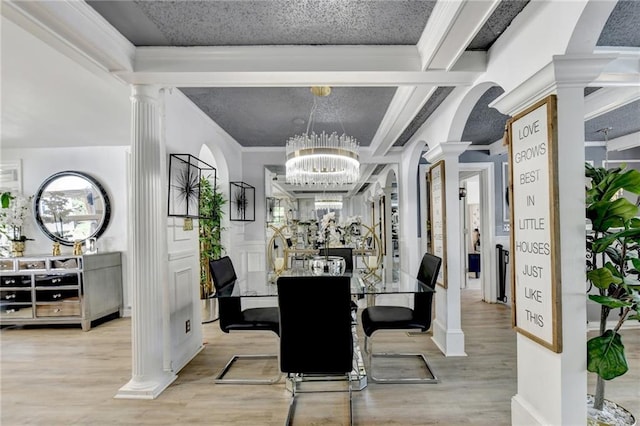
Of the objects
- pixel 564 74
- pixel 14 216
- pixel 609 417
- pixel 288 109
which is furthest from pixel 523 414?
pixel 14 216

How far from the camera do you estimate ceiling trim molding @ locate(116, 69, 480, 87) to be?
226cm

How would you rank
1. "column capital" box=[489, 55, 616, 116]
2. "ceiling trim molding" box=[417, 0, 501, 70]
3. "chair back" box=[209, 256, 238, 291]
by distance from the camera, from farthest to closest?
"chair back" box=[209, 256, 238, 291] < "ceiling trim molding" box=[417, 0, 501, 70] < "column capital" box=[489, 55, 616, 116]

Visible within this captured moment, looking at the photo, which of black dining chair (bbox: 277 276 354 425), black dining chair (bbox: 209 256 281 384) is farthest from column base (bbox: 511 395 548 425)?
black dining chair (bbox: 209 256 281 384)

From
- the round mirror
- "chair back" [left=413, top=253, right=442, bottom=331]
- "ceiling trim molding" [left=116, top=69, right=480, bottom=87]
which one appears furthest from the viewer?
the round mirror

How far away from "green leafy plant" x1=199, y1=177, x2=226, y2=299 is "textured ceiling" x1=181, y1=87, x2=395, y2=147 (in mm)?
947

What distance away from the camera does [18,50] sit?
2.20 meters

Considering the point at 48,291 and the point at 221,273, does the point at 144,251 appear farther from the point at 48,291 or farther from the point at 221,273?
the point at 48,291

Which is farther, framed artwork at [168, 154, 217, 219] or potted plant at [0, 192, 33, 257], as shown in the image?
potted plant at [0, 192, 33, 257]

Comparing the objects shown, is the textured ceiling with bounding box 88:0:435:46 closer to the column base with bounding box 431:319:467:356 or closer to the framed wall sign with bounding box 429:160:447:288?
the framed wall sign with bounding box 429:160:447:288

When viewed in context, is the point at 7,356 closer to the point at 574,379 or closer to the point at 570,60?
the point at 574,379

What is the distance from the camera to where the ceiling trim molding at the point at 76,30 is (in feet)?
5.25

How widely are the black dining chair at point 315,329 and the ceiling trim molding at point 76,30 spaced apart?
1839mm

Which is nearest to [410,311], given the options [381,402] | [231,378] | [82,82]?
[381,402]

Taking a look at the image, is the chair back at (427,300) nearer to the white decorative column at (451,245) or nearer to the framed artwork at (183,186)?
the white decorative column at (451,245)
